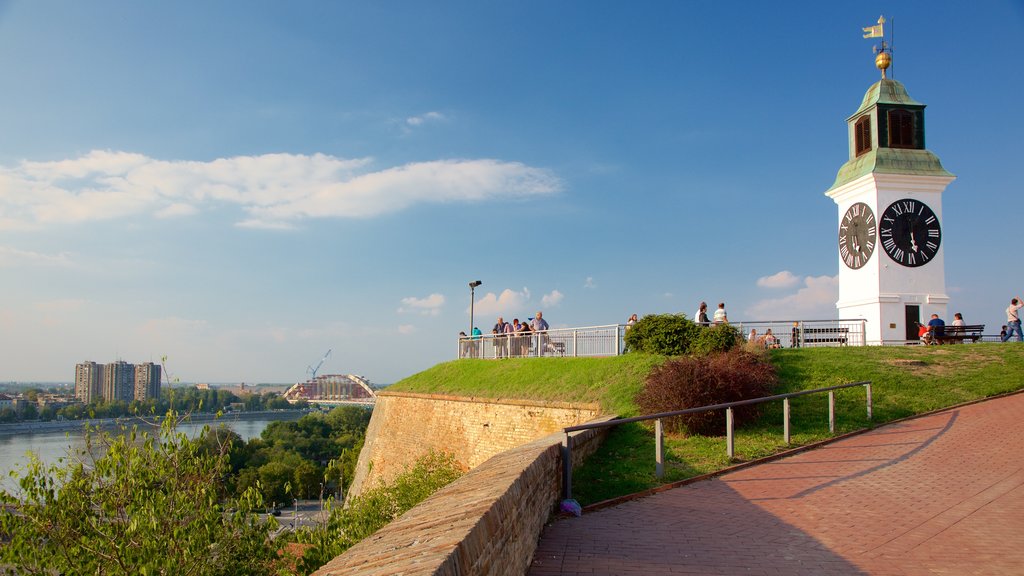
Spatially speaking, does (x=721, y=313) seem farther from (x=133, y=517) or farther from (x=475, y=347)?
(x=133, y=517)

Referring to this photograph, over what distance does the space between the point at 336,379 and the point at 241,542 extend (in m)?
163

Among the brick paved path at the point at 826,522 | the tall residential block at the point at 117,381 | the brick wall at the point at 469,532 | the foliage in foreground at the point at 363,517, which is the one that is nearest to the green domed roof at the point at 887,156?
the brick paved path at the point at 826,522

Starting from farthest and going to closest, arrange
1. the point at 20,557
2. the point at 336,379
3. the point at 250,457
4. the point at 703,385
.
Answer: the point at 336,379 → the point at 250,457 → the point at 703,385 → the point at 20,557

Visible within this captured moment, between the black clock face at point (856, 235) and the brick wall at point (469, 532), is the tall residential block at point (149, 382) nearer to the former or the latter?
the black clock face at point (856, 235)

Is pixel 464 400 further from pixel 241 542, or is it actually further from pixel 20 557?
pixel 20 557

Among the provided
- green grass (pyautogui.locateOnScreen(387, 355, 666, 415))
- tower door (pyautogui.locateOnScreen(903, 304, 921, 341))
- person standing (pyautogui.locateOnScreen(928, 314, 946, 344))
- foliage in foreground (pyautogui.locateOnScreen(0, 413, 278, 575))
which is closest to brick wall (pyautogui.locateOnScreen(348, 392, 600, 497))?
green grass (pyautogui.locateOnScreen(387, 355, 666, 415))

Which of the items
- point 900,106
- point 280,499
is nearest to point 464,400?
point 900,106

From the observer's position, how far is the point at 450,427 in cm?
2211

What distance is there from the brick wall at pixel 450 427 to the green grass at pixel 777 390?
0.40m

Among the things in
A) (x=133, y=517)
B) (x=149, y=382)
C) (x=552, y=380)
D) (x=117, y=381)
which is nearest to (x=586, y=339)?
(x=552, y=380)

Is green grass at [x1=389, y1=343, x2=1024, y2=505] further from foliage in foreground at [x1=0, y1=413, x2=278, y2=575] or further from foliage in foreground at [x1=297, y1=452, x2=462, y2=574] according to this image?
foliage in foreground at [x1=0, y1=413, x2=278, y2=575]

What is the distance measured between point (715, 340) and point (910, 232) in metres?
13.8

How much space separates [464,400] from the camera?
70.8 ft

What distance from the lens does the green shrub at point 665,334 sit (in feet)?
57.3
